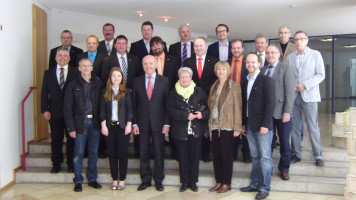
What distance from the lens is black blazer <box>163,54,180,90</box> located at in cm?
478

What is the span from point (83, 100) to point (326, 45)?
33.6 ft

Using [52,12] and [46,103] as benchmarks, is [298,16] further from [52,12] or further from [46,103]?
[46,103]

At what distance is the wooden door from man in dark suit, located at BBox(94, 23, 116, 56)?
4.38 feet

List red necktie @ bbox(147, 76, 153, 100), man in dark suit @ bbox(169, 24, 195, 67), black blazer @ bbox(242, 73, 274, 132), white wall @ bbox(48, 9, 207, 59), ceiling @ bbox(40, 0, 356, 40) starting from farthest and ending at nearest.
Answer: white wall @ bbox(48, 9, 207, 59)
ceiling @ bbox(40, 0, 356, 40)
man in dark suit @ bbox(169, 24, 195, 67)
red necktie @ bbox(147, 76, 153, 100)
black blazer @ bbox(242, 73, 274, 132)

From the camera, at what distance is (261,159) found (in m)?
4.11

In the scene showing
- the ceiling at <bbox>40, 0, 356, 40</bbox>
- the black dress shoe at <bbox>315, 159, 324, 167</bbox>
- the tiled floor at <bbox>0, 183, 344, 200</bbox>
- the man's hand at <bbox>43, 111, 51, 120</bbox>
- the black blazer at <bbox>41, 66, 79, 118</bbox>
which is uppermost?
the ceiling at <bbox>40, 0, 356, 40</bbox>

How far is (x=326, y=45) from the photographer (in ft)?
39.8

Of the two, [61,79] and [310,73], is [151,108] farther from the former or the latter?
[310,73]

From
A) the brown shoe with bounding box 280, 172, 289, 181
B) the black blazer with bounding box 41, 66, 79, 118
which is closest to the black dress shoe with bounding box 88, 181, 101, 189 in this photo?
the black blazer with bounding box 41, 66, 79, 118

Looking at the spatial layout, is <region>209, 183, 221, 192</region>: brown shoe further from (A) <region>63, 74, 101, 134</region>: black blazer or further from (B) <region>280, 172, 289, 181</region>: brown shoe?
(A) <region>63, 74, 101, 134</region>: black blazer

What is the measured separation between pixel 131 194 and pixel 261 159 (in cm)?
166

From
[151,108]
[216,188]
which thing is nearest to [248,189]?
[216,188]

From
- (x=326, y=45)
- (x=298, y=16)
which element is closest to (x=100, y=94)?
(x=298, y=16)

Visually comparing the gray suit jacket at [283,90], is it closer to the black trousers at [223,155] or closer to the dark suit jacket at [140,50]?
the black trousers at [223,155]
